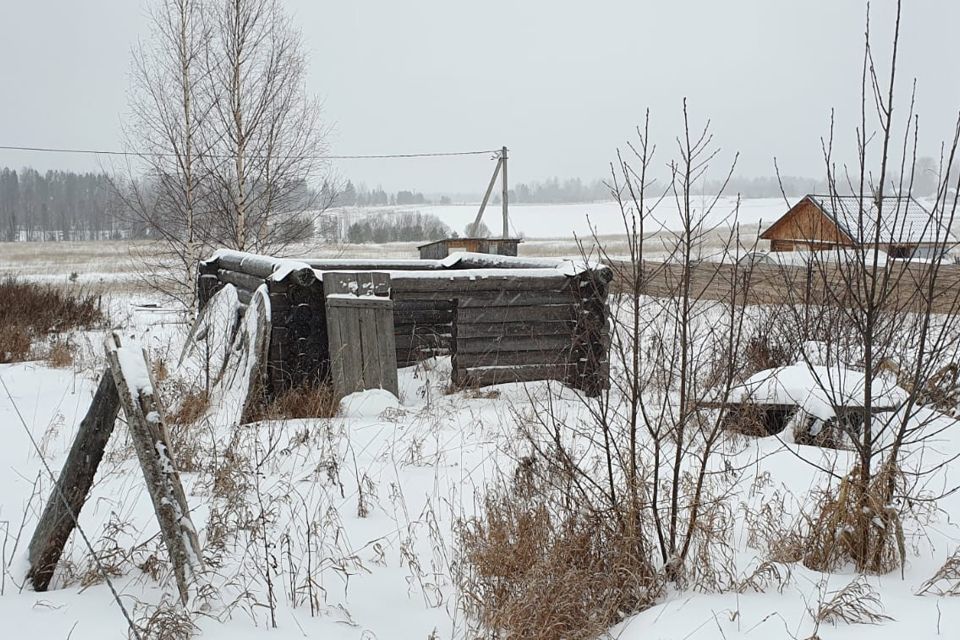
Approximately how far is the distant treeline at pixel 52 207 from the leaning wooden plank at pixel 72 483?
91096 millimetres

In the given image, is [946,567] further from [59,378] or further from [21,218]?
[21,218]

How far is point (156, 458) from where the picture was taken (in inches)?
116

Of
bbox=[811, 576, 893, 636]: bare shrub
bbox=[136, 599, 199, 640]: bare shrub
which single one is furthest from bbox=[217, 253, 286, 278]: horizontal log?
bbox=[811, 576, 893, 636]: bare shrub

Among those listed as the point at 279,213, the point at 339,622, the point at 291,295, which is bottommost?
the point at 339,622

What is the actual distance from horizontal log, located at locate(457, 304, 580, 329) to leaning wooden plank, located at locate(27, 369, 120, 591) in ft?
15.4

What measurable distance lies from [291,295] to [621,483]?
13.5 ft

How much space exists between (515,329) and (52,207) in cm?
13026

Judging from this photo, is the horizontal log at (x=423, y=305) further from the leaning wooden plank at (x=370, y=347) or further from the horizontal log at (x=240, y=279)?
the horizontal log at (x=240, y=279)

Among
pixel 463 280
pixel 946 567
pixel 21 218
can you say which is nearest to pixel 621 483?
pixel 946 567

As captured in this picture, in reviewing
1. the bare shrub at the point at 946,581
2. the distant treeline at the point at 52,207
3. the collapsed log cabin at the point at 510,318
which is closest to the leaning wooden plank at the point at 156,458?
→ the bare shrub at the point at 946,581

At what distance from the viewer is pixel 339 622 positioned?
308 centimetres

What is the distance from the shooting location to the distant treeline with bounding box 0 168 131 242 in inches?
3676

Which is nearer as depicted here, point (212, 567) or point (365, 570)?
point (212, 567)

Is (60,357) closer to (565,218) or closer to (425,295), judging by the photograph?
(425,295)
